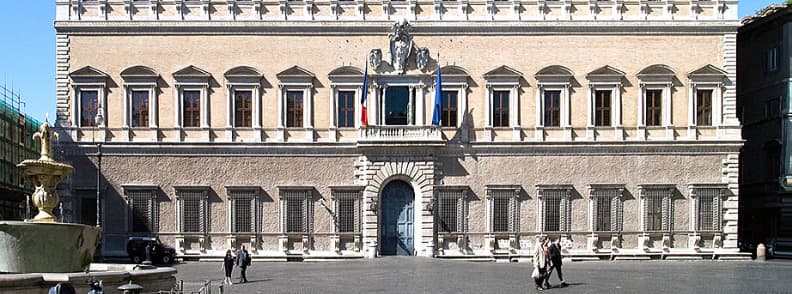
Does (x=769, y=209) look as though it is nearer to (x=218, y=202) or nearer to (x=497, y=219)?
(x=497, y=219)

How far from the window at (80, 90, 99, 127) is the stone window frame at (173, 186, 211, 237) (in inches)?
193

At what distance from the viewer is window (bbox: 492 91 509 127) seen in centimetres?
4369

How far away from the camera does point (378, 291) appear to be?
2727 cm

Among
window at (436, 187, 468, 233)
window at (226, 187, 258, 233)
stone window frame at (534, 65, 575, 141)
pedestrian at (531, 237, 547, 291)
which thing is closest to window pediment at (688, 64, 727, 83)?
stone window frame at (534, 65, 575, 141)

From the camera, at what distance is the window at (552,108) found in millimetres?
43812

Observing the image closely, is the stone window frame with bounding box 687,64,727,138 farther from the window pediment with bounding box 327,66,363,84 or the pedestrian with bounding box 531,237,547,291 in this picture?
the pedestrian with bounding box 531,237,547,291

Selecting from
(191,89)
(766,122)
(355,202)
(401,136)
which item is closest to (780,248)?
(766,122)

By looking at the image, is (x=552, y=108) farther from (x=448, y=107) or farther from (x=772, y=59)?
(x=772, y=59)

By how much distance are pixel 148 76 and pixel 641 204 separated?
2284 centimetres

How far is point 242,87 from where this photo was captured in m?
43.4

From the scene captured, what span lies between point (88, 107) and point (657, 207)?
26.0m

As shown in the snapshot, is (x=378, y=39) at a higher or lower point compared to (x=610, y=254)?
higher

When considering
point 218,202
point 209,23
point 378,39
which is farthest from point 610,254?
point 209,23

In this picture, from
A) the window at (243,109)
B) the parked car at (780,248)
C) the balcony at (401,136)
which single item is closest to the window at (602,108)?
the balcony at (401,136)
